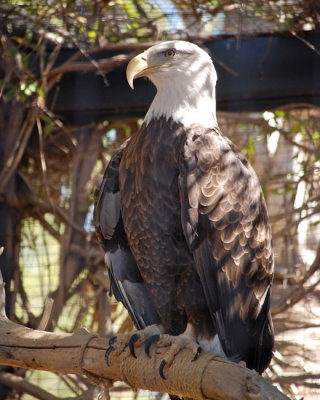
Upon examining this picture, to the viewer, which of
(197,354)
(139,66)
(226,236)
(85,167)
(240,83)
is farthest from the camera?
(85,167)

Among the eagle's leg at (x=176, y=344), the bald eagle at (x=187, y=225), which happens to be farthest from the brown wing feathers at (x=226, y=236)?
the eagle's leg at (x=176, y=344)

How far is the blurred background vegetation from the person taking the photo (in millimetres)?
3061

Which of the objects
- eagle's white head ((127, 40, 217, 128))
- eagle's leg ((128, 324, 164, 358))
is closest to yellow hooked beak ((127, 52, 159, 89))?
eagle's white head ((127, 40, 217, 128))

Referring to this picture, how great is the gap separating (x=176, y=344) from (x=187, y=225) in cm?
37

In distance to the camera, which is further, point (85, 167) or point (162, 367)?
point (85, 167)

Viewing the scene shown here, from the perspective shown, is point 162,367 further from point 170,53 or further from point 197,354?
point 170,53

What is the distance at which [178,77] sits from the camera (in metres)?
2.22

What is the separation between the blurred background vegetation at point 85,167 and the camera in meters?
3.06

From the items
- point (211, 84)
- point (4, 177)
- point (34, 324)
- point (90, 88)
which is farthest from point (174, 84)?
point (34, 324)

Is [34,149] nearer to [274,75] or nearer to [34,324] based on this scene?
[34,324]

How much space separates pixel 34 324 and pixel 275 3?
2.02m

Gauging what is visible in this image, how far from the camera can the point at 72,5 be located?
10.1 ft

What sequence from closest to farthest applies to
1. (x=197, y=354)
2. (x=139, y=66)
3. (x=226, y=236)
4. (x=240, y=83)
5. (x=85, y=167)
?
(x=197, y=354) → (x=226, y=236) → (x=139, y=66) → (x=240, y=83) → (x=85, y=167)

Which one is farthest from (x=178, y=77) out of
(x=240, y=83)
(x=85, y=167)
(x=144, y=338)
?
(x=85, y=167)
